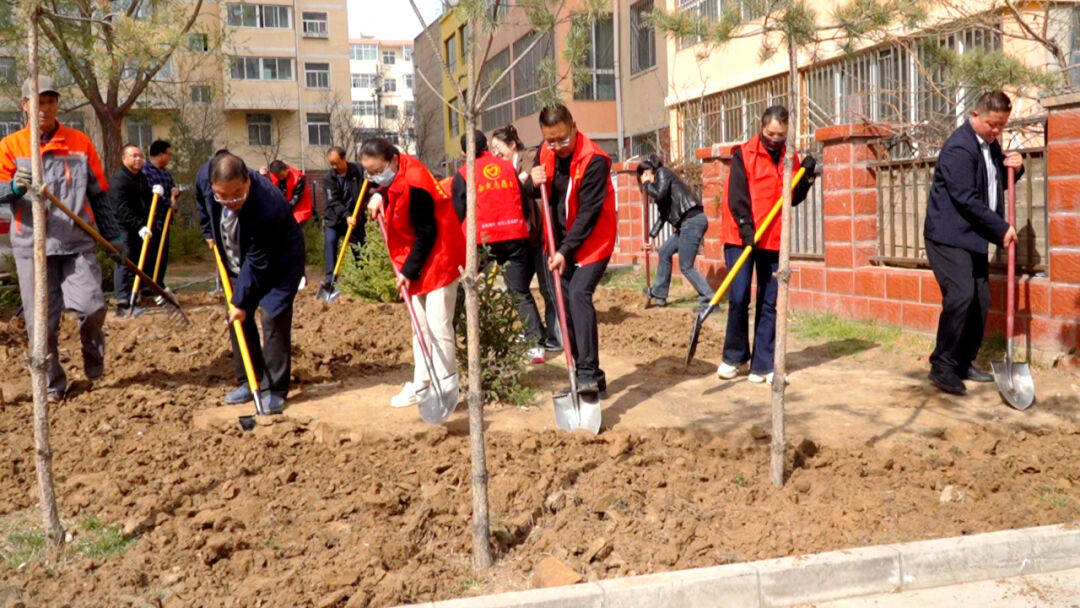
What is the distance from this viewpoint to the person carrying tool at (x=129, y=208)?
33.8 ft

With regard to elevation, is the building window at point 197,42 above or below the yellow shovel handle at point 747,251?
above

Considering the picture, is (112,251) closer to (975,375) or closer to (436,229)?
(436,229)

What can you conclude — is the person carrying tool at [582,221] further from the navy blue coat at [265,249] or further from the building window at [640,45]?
the building window at [640,45]

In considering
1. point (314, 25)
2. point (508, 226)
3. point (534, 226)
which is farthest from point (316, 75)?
point (508, 226)

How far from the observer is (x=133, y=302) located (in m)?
10.2

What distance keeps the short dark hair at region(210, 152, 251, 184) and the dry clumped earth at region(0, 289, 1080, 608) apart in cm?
134

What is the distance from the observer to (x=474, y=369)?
12.9 ft

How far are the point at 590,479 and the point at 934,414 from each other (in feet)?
7.63

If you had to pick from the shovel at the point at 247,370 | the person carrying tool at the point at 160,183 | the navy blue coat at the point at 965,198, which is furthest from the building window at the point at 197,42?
the navy blue coat at the point at 965,198

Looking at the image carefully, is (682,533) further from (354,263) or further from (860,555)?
(354,263)

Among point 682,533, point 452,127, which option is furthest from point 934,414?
point 452,127

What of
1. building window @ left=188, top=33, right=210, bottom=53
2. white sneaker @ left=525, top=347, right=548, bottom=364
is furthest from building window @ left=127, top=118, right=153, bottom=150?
white sneaker @ left=525, top=347, right=548, bottom=364

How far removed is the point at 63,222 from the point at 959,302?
17.6ft

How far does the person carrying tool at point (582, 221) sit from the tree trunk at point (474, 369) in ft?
6.00
